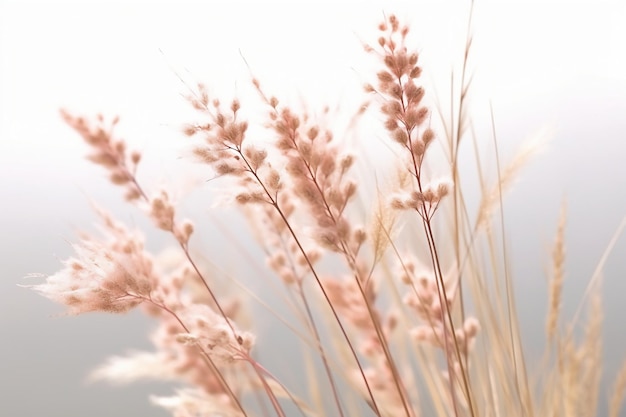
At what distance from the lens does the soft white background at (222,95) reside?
429mm

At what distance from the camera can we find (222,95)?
32 centimetres

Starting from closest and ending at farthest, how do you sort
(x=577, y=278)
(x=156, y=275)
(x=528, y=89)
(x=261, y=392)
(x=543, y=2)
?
(x=156, y=275) < (x=261, y=392) < (x=543, y=2) < (x=528, y=89) < (x=577, y=278)

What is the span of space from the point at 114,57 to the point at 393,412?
50 cm

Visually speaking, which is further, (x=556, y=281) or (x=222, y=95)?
(x=556, y=281)

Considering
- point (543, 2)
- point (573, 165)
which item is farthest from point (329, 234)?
point (573, 165)

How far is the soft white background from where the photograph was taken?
0.43 meters

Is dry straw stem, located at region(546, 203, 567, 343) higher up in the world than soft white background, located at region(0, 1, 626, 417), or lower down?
lower down

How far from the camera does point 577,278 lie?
3.92 ft

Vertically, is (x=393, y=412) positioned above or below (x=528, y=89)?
below

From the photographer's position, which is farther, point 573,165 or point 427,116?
point 573,165

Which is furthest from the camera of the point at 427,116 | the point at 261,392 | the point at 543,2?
the point at 543,2

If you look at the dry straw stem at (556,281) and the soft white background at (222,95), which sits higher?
the soft white background at (222,95)

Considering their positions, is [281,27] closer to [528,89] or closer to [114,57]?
[114,57]

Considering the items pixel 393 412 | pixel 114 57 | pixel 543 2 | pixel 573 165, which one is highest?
pixel 573 165
